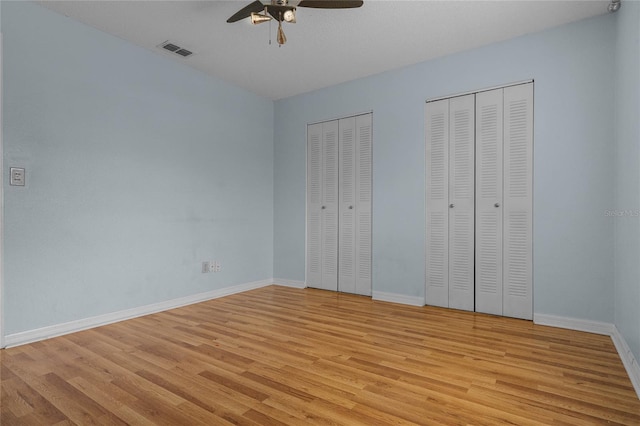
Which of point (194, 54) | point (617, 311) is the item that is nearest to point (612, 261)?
point (617, 311)

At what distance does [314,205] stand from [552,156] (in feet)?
9.64

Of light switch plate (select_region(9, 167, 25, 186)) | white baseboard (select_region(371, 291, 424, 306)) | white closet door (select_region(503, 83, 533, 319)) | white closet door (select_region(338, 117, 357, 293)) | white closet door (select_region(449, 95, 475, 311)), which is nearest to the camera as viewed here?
light switch plate (select_region(9, 167, 25, 186))

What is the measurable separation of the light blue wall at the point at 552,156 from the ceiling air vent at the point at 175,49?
2.40 metres

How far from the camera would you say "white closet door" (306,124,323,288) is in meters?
5.11

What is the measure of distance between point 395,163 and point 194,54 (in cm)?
264

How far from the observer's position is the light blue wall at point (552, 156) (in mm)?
3164

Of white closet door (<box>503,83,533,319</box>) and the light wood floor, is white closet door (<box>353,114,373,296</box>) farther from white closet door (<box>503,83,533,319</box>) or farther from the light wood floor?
white closet door (<box>503,83,533,319</box>)

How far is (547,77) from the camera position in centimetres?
342

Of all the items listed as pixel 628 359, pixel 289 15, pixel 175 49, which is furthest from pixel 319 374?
pixel 175 49

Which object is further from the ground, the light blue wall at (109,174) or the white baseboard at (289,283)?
the light blue wall at (109,174)

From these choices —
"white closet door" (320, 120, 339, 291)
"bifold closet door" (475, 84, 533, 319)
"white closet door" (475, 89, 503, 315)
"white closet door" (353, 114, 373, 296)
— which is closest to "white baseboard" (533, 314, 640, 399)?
"bifold closet door" (475, 84, 533, 319)

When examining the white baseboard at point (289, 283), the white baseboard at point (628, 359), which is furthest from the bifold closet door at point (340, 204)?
the white baseboard at point (628, 359)

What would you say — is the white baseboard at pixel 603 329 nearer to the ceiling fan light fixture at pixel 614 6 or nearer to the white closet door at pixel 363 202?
the white closet door at pixel 363 202

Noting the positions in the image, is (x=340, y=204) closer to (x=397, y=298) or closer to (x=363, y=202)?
(x=363, y=202)
